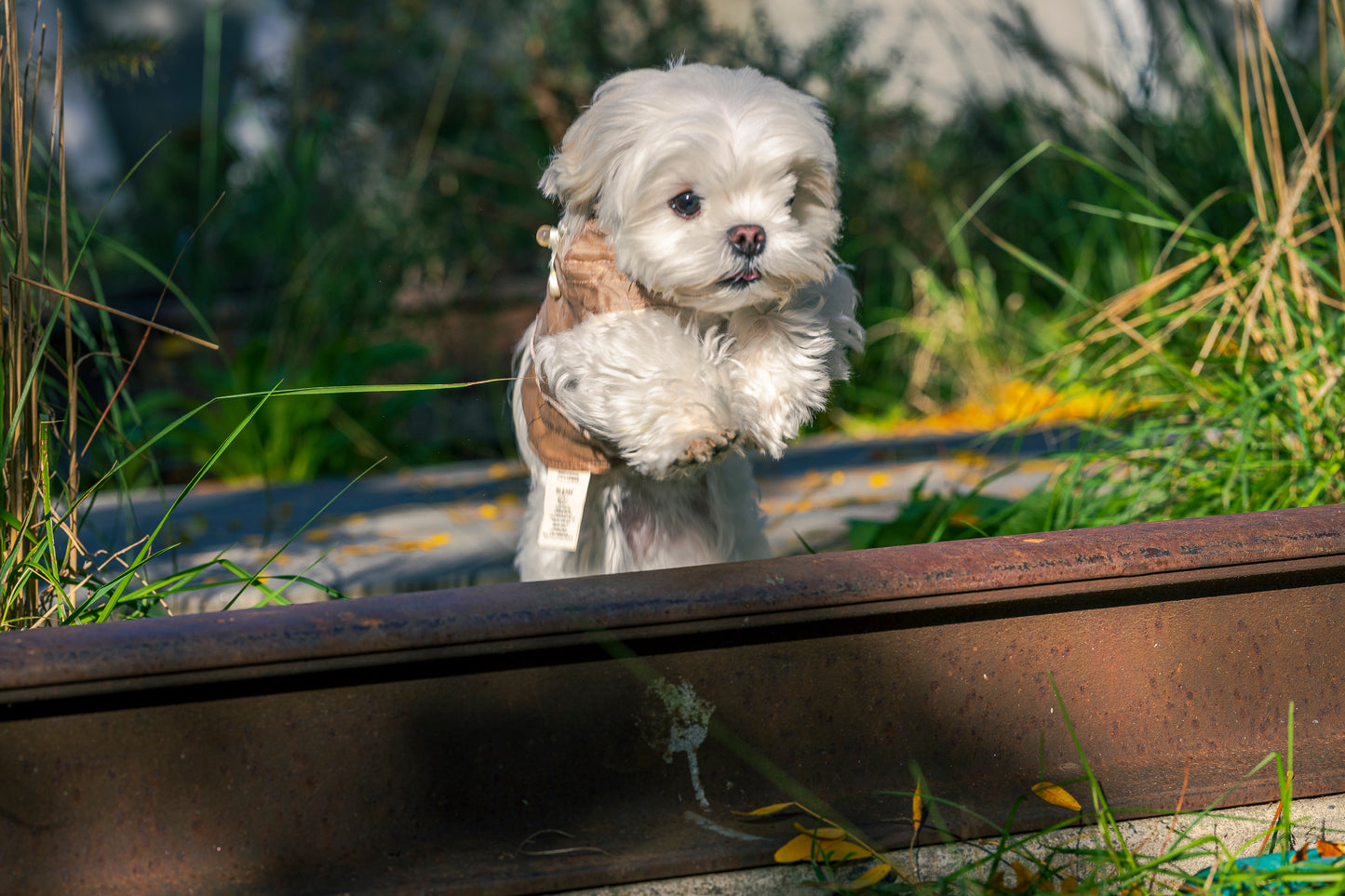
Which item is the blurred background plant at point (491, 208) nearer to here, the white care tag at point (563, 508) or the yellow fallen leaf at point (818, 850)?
the white care tag at point (563, 508)

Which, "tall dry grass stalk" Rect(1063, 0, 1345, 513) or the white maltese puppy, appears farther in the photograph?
"tall dry grass stalk" Rect(1063, 0, 1345, 513)

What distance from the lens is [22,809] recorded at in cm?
141

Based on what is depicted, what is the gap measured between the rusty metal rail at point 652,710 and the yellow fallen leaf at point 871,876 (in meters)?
0.07

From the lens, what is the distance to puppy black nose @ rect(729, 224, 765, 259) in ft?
5.71

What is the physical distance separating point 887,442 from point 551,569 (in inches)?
120

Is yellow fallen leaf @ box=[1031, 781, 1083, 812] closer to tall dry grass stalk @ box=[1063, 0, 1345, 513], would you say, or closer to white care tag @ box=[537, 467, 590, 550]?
white care tag @ box=[537, 467, 590, 550]

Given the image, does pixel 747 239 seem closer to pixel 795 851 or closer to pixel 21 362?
pixel 795 851

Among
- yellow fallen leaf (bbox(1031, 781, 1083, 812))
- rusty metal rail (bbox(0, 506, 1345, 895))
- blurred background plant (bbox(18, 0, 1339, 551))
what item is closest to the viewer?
rusty metal rail (bbox(0, 506, 1345, 895))

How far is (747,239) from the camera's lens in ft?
5.71

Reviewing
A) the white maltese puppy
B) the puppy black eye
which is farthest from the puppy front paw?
the puppy black eye

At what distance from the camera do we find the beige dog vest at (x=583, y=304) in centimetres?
192

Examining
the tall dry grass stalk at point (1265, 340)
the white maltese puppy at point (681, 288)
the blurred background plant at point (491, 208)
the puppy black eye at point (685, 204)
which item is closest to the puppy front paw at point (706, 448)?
the white maltese puppy at point (681, 288)

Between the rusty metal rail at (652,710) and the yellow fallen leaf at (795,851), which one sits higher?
the rusty metal rail at (652,710)

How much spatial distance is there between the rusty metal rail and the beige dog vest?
40 cm
